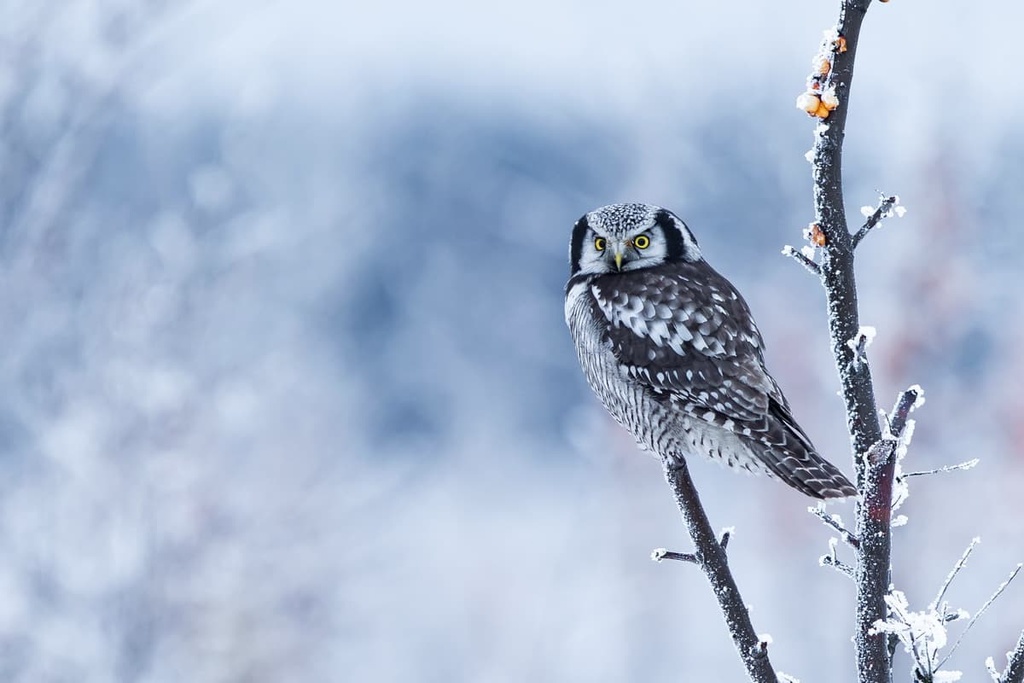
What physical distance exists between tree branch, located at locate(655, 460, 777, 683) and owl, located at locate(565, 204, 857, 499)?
0.67 m

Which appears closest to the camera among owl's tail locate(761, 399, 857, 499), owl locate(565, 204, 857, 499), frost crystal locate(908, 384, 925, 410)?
frost crystal locate(908, 384, 925, 410)

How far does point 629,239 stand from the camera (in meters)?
3.49

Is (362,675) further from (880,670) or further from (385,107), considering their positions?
(385,107)

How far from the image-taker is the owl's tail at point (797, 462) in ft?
8.98

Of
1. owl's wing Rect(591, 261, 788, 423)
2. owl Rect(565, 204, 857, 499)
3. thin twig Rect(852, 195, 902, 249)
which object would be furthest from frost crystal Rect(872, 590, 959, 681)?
owl's wing Rect(591, 261, 788, 423)

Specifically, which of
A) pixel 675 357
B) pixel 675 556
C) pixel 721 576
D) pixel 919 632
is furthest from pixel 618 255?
pixel 919 632

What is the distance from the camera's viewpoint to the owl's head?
3.46 metres

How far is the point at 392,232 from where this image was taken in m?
24.7

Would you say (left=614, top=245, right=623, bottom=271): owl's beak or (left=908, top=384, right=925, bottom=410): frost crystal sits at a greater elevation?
(left=614, top=245, right=623, bottom=271): owl's beak

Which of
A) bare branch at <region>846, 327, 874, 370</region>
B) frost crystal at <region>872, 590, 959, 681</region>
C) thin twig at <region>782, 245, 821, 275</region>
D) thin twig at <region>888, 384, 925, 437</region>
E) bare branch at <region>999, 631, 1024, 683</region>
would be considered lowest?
bare branch at <region>999, 631, 1024, 683</region>

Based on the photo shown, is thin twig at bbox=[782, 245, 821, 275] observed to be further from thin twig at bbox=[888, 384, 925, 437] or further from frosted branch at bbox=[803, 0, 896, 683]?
thin twig at bbox=[888, 384, 925, 437]

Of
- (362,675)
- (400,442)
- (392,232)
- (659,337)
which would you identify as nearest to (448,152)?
(392,232)

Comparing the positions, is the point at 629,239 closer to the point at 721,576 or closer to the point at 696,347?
the point at 696,347

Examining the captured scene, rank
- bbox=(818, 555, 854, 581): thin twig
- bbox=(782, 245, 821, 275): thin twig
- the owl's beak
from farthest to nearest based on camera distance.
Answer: the owl's beak < bbox=(818, 555, 854, 581): thin twig < bbox=(782, 245, 821, 275): thin twig
